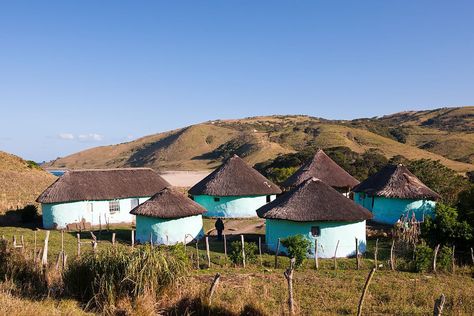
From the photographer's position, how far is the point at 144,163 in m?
116

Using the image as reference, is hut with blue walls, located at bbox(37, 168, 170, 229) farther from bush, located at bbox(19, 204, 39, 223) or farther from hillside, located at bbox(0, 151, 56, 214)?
hillside, located at bbox(0, 151, 56, 214)

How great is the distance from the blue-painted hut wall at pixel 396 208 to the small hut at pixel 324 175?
4.25 metres

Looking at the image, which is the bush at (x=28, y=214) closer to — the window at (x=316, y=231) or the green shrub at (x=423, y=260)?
the window at (x=316, y=231)

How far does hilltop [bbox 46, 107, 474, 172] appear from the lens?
86.9 m

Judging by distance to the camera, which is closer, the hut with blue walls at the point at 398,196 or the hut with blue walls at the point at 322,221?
the hut with blue walls at the point at 322,221

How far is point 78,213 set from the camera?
98.0 ft

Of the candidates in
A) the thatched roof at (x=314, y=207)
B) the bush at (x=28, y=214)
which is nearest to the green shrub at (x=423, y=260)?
the thatched roof at (x=314, y=207)

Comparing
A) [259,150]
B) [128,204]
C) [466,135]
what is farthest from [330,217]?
[466,135]

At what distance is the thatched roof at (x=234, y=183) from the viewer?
1313 inches

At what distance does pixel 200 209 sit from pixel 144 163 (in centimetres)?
9401

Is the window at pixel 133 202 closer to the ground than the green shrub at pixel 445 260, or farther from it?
farther from it

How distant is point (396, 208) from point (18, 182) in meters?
35.2

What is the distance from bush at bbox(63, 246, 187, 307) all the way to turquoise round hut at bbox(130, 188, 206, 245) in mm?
11558

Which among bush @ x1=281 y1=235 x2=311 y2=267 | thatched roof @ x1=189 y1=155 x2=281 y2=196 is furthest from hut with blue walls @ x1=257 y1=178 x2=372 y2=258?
thatched roof @ x1=189 y1=155 x2=281 y2=196
